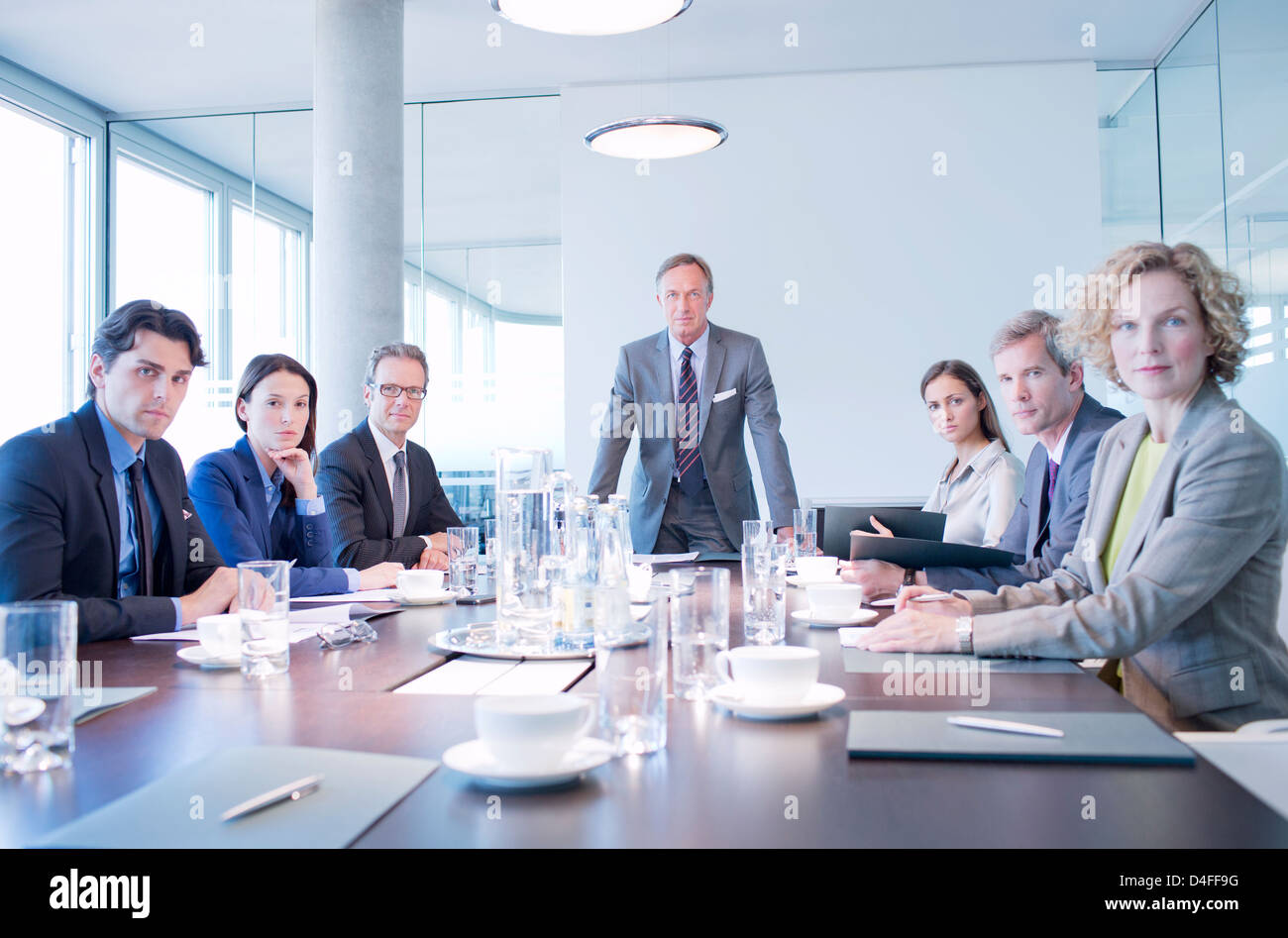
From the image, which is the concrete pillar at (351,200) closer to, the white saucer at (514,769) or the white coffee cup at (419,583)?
the white coffee cup at (419,583)

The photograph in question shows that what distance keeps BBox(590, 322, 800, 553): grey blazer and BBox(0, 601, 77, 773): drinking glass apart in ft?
9.54

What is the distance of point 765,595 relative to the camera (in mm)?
1746

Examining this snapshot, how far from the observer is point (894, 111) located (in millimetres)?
6066

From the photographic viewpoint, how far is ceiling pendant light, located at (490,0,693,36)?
2.79 m

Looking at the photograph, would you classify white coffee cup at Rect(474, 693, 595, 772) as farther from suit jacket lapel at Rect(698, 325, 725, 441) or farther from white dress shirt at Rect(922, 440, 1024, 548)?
suit jacket lapel at Rect(698, 325, 725, 441)

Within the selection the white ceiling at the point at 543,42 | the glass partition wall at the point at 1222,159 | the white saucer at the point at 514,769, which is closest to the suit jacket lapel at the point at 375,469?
the white saucer at the point at 514,769

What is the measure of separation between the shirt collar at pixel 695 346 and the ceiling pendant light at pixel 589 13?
4.90 feet

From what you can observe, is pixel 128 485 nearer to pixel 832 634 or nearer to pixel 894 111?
pixel 832 634

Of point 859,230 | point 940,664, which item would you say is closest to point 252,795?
point 940,664

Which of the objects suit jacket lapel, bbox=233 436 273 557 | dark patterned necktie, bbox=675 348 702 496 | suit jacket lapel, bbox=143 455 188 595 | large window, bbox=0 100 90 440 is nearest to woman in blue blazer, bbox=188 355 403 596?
suit jacket lapel, bbox=233 436 273 557

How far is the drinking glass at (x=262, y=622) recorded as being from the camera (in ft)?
4.83

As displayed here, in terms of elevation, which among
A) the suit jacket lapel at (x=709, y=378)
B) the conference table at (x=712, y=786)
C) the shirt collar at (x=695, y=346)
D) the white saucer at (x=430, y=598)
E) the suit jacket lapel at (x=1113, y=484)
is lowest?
the conference table at (x=712, y=786)

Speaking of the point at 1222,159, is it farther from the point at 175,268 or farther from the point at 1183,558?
the point at 175,268
